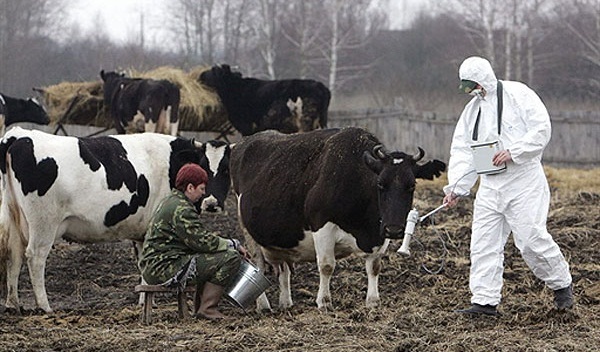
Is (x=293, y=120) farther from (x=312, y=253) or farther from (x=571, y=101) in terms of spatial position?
(x=571, y=101)

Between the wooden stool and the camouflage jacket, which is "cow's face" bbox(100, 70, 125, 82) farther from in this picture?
the wooden stool

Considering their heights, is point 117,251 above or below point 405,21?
below

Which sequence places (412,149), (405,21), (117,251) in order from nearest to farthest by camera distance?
1. (117,251)
2. (412,149)
3. (405,21)

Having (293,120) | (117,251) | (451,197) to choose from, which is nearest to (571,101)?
(293,120)

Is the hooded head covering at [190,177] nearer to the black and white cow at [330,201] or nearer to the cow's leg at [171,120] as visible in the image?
the black and white cow at [330,201]

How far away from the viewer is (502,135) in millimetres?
8133

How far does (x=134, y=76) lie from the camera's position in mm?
21781

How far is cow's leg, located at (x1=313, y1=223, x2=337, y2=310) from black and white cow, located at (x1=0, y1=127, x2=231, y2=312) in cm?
180

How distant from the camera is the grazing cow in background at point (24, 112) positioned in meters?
21.2

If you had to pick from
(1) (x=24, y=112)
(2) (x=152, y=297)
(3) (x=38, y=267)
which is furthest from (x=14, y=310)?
(1) (x=24, y=112)

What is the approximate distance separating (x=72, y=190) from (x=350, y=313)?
2955mm

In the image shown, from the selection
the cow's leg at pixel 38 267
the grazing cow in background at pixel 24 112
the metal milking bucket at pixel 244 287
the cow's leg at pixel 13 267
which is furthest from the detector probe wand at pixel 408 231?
the grazing cow in background at pixel 24 112

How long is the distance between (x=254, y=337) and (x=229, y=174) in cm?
384

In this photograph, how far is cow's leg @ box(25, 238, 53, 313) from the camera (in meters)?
9.30
